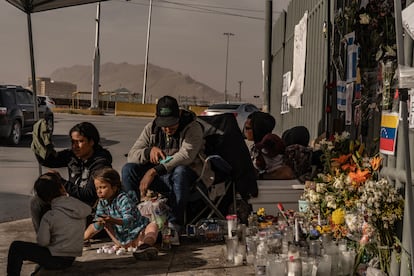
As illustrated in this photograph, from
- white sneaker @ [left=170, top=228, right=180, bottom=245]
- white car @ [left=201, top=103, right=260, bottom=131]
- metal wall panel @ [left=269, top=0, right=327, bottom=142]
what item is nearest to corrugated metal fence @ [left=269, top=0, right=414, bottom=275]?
metal wall panel @ [left=269, top=0, right=327, bottom=142]

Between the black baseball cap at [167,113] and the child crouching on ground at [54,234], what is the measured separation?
4.19ft

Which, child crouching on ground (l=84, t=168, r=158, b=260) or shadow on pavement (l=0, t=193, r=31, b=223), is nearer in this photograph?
child crouching on ground (l=84, t=168, r=158, b=260)

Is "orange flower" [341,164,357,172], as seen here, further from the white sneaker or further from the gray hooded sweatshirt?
the gray hooded sweatshirt

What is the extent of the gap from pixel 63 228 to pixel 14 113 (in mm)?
12044

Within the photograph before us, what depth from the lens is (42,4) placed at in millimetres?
6535

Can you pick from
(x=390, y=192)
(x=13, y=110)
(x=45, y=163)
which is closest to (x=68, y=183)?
(x=45, y=163)

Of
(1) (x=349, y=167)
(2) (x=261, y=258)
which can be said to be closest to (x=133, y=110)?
(1) (x=349, y=167)

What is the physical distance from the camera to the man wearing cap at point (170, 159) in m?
5.61

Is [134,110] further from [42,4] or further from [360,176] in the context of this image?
[360,176]

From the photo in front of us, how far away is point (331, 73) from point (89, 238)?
328 centimetres

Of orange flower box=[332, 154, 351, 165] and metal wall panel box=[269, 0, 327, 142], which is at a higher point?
metal wall panel box=[269, 0, 327, 142]

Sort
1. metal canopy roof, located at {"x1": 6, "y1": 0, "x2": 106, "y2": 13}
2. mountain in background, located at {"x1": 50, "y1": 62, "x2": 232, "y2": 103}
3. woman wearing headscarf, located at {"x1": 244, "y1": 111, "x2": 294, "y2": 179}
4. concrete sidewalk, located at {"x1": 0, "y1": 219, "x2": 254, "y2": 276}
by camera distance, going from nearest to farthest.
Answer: concrete sidewalk, located at {"x1": 0, "y1": 219, "x2": 254, "y2": 276}
woman wearing headscarf, located at {"x1": 244, "y1": 111, "x2": 294, "y2": 179}
metal canopy roof, located at {"x1": 6, "y1": 0, "x2": 106, "y2": 13}
mountain in background, located at {"x1": 50, "y1": 62, "x2": 232, "y2": 103}

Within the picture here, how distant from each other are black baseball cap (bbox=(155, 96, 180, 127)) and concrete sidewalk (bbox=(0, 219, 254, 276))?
46.1 inches

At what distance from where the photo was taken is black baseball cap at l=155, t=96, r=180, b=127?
5.69 metres
